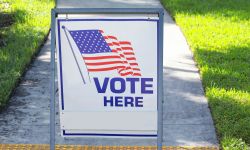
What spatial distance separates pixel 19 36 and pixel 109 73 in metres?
5.54

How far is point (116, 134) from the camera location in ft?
15.0

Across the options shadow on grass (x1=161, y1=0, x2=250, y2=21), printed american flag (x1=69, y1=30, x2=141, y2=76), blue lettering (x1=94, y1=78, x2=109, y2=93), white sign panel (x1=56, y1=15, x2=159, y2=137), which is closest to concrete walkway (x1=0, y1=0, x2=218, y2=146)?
white sign panel (x1=56, y1=15, x2=159, y2=137)

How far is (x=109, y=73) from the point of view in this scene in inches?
175

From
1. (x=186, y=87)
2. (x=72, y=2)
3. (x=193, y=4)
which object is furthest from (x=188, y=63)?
(x=72, y=2)

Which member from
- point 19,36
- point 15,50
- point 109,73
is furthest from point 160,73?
point 19,36

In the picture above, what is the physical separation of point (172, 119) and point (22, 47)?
11.3 ft

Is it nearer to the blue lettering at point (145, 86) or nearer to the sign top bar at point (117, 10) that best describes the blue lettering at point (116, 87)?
the blue lettering at point (145, 86)

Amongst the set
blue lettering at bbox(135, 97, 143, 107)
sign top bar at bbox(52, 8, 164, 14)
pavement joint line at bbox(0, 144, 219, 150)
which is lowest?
pavement joint line at bbox(0, 144, 219, 150)

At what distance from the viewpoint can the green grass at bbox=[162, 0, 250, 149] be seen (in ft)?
19.4

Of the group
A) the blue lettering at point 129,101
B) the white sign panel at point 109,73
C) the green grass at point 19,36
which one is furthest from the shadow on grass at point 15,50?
the blue lettering at point 129,101

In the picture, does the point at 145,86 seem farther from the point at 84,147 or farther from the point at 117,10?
the point at 84,147

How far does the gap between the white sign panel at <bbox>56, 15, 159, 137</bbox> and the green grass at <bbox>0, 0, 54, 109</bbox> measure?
216cm

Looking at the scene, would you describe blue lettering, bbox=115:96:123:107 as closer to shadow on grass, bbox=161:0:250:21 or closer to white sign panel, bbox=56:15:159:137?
white sign panel, bbox=56:15:159:137

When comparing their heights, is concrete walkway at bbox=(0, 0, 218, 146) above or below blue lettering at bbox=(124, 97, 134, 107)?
below
